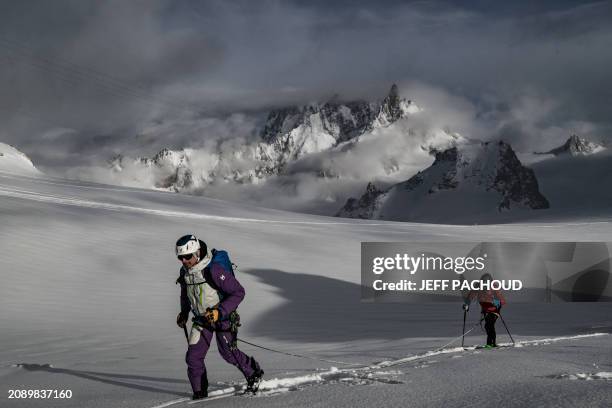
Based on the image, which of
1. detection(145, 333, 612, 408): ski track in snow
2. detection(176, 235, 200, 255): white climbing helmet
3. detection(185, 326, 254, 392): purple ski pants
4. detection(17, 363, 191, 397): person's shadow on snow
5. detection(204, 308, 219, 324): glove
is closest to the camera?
detection(204, 308, 219, 324): glove

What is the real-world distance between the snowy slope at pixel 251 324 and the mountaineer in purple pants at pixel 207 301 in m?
0.43

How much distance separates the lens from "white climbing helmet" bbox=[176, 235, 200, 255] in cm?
655

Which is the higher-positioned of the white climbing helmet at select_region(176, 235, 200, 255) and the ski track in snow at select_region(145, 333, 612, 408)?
the white climbing helmet at select_region(176, 235, 200, 255)

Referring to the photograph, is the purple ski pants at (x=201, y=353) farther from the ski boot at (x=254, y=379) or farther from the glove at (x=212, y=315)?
the glove at (x=212, y=315)

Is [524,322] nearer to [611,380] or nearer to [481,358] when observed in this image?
[481,358]

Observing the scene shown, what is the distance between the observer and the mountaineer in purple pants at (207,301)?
662 cm

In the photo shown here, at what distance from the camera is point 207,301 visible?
22.2 feet

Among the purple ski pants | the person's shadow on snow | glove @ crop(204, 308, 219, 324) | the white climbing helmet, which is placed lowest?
the person's shadow on snow

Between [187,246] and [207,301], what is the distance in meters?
0.70

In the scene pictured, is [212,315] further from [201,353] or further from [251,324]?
[251,324]

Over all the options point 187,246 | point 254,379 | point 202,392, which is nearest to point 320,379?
point 254,379

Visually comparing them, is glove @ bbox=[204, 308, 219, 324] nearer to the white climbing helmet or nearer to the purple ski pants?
the purple ski pants

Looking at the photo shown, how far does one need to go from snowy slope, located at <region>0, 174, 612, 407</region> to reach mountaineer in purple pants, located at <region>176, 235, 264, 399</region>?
1.40ft

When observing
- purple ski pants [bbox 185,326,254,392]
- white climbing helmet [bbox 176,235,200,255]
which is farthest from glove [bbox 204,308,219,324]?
white climbing helmet [bbox 176,235,200,255]
